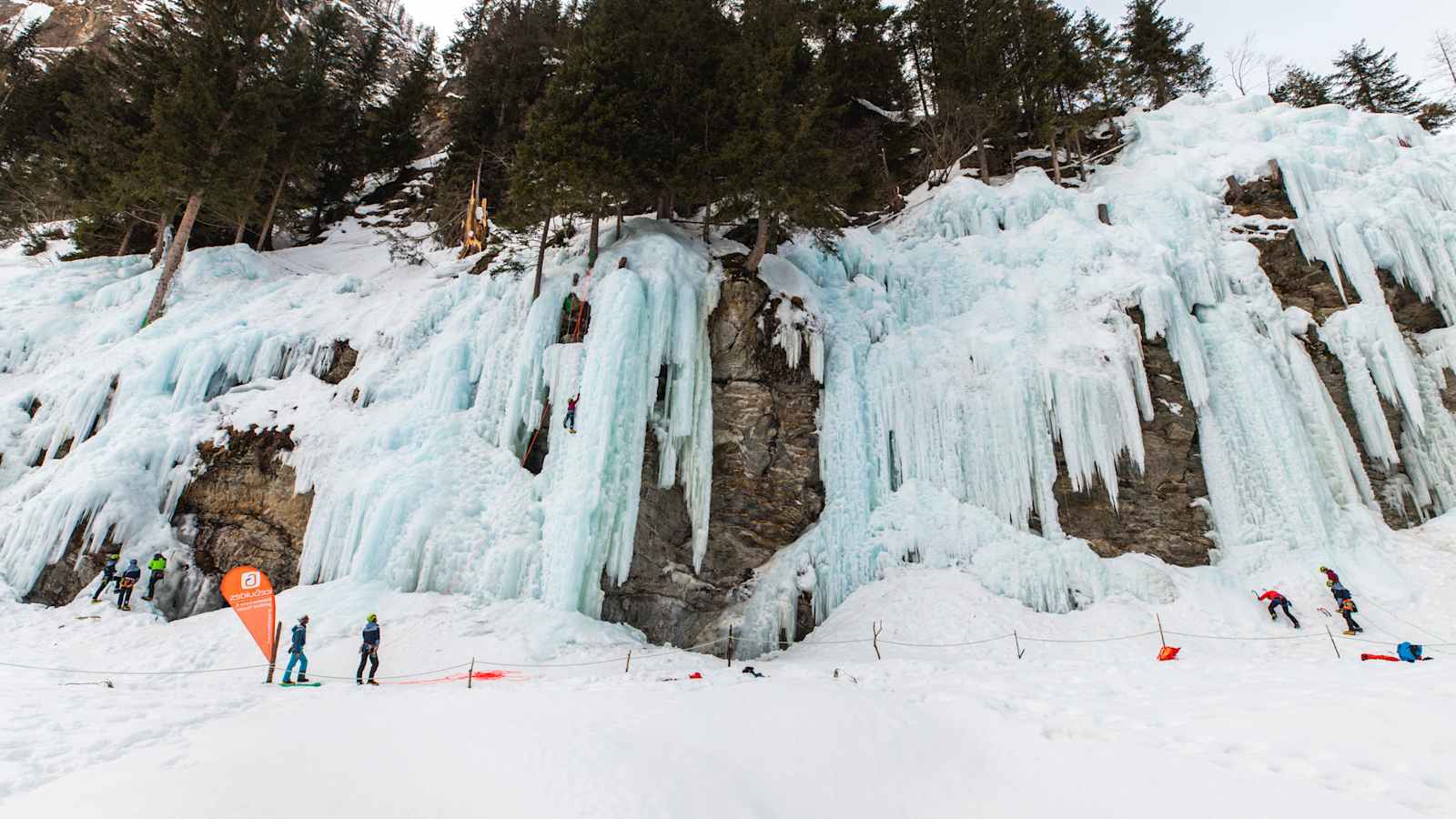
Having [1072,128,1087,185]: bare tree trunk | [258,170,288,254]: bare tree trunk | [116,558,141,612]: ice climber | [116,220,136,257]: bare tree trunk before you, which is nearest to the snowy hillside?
[116,558,141,612]: ice climber

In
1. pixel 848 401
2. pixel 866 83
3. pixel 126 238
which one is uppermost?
pixel 866 83

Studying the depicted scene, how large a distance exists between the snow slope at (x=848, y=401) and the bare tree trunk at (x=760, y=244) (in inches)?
33.2

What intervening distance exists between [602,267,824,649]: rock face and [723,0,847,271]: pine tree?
73.5 inches

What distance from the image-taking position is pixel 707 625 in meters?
11.5

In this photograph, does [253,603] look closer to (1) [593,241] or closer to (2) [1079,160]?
(1) [593,241]

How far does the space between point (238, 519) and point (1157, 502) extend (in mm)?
19523

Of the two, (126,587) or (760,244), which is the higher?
(760,244)

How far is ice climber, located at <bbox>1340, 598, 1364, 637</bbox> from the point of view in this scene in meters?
9.62

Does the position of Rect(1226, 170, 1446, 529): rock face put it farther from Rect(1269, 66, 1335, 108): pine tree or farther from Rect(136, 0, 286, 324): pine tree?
Rect(136, 0, 286, 324): pine tree

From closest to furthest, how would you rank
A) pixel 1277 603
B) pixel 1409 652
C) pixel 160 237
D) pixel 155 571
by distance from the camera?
pixel 1409 652 → pixel 1277 603 → pixel 155 571 → pixel 160 237

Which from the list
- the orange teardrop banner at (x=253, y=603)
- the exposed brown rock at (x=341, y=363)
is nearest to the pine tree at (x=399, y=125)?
the exposed brown rock at (x=341, y=363)

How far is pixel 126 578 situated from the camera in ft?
34.7

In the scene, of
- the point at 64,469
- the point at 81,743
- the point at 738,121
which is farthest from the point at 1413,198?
the point at 64,469

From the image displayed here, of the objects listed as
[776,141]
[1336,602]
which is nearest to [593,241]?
[776,141]
